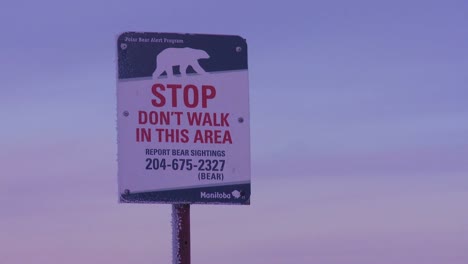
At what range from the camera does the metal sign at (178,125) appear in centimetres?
809

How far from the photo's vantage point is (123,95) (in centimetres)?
812

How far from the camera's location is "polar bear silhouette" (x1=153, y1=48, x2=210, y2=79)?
8055 mm

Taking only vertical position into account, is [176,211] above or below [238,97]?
below

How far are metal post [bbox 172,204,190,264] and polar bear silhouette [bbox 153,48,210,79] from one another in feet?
3.46

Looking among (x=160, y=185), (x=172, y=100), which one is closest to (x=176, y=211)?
(x=160, y=185)

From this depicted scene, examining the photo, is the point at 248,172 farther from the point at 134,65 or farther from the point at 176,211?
the point at 134,65

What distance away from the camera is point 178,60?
8039 millimetres

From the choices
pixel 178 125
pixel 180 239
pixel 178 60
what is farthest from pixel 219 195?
pixel 178 60

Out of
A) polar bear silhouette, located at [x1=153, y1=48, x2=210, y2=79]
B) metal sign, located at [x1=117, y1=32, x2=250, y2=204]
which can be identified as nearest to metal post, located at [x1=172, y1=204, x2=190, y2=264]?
metal sign, located at [x1=117, y1=32, x2=250, y2=204]

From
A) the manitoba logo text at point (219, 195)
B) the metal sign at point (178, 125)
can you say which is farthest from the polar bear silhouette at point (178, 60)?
the manitoba logo text at point (219, 195)

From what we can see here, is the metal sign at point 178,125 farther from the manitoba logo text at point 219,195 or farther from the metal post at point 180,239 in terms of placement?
the metal post at point 180,239

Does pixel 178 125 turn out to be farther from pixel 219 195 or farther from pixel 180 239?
pixel 180 239

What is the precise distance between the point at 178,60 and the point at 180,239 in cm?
132

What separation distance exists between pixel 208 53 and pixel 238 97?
407 millimetres
